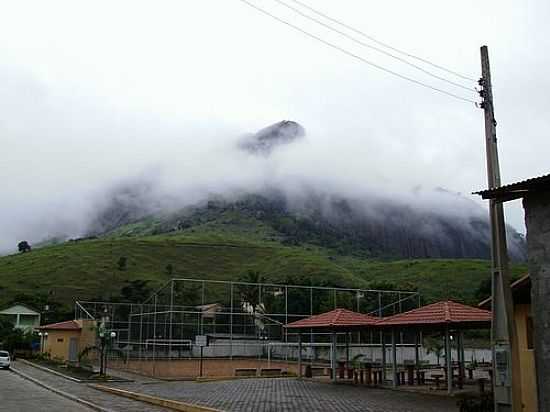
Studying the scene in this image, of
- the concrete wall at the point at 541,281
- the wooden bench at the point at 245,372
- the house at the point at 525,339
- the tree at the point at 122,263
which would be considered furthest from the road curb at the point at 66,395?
the tree at the point at 122,263

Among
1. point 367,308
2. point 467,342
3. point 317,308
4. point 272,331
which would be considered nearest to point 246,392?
point 272,331

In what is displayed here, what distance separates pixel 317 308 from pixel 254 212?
129794 millimetres

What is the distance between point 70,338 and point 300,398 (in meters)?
36.6

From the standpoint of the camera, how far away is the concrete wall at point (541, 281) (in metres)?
9.82

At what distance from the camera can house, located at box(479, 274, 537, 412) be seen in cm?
1229

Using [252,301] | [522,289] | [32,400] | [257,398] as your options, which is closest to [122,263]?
[252,301]

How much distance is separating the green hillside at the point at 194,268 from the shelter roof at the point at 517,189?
2878 inches

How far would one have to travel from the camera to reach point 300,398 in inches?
846

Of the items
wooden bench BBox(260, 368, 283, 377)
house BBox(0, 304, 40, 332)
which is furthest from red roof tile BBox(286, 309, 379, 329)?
house BBox(0, 304, 40, 332)

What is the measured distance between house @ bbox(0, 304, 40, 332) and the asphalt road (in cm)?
5643

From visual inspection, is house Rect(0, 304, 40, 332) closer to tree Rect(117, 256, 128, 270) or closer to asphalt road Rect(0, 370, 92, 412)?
tree Rect(117, 256, 128, 270)

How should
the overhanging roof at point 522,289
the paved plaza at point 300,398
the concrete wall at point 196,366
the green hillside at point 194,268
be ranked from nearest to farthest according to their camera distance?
the overhanging roof at point 522,289
the paved plaza at point 300,398
the concrete wall at point 196,366
the green hillside at point 194,268

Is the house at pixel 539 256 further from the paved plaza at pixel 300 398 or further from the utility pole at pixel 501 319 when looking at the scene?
the paved plaza at pixel 300 398

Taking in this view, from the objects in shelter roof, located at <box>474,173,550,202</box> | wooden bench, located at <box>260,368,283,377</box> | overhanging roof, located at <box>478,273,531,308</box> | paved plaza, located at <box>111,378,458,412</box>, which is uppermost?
shelter roof, located at <box>474,173,550,202</box>
